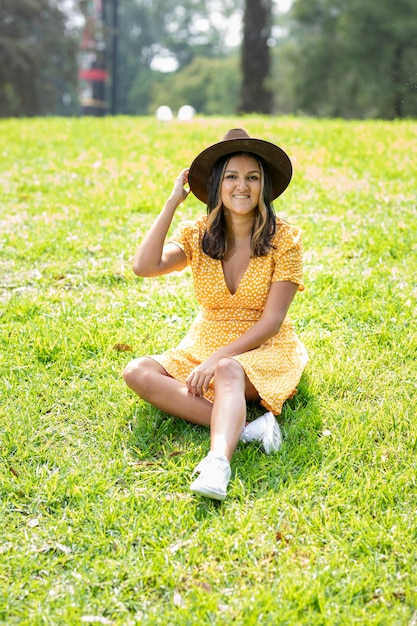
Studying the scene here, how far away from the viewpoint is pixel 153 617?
2311mm

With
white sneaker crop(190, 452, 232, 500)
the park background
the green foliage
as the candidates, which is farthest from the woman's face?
the green foliage

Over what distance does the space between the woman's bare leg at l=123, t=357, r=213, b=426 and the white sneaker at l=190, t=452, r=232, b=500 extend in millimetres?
445

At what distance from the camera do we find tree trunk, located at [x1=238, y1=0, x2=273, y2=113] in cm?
1839

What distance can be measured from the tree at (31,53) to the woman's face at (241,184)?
27175 millimetres

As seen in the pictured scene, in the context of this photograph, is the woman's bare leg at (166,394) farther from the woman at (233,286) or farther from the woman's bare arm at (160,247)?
the woman's bare arm at (160,247)

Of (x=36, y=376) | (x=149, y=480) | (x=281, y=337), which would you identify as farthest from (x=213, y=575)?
(x=36, y=376)

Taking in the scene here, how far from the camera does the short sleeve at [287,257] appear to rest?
11.4ft

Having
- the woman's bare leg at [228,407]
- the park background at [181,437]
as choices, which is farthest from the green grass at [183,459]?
the woman's bare leg at [228,407]

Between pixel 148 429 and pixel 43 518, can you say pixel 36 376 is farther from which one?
pixel 43 518

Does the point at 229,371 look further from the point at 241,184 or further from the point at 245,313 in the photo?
the point at 241,184

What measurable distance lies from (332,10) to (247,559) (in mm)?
31541

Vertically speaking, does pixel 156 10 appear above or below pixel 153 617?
below

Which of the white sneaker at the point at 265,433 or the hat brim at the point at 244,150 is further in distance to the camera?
the hat brim at the point at 244,150

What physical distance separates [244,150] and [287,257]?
0.53m
